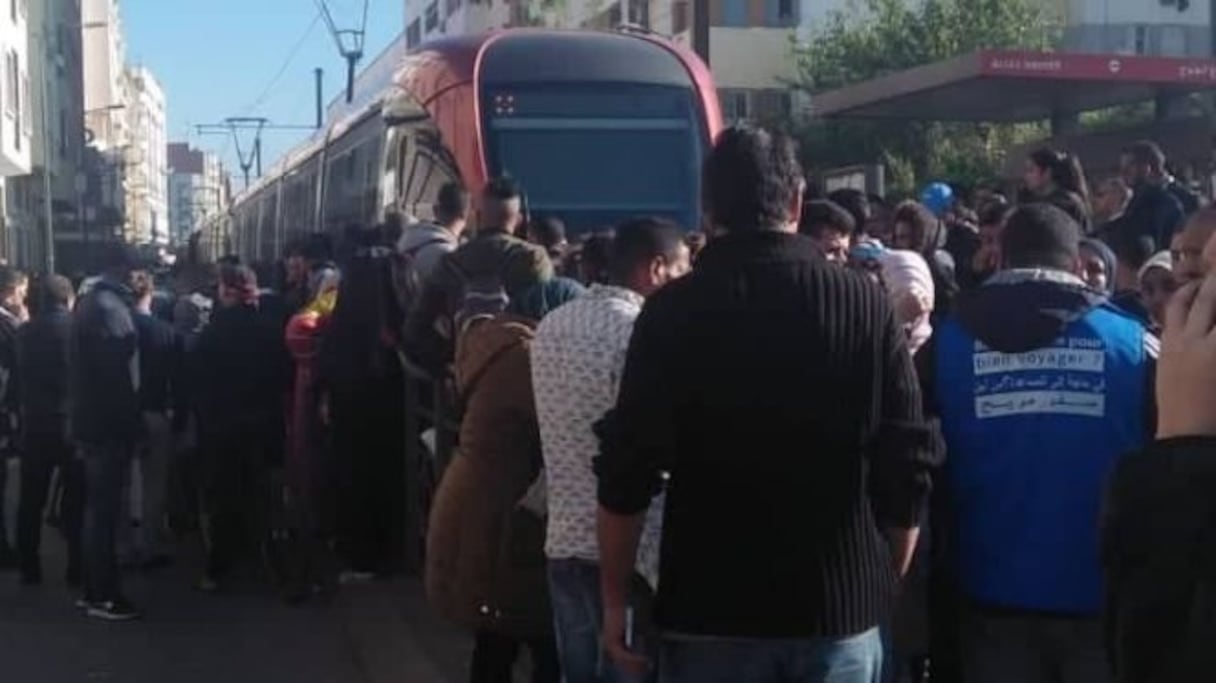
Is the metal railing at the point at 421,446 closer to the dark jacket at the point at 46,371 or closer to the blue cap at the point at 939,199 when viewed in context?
the dark jacket at the point at 46,371

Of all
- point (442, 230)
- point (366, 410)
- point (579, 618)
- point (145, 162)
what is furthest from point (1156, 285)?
point (145, 162)

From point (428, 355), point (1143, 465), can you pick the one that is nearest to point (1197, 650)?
point (1143, 465)

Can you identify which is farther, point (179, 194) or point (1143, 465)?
point (179, 194)

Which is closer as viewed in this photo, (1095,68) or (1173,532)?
(1173,532)

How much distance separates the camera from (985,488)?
5297 mm

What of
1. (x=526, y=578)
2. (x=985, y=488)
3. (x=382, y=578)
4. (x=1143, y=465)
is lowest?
(x=382, y=578)

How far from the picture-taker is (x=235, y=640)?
1068cm

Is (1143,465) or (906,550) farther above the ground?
(1143,465)

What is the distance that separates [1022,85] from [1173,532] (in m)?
15.7

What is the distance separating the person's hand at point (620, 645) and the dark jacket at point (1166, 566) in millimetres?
1921

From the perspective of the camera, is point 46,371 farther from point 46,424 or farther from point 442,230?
point 442,230

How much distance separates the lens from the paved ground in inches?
381

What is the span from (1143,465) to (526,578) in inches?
145

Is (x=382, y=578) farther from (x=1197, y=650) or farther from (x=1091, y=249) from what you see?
(x=1197, y=650)
